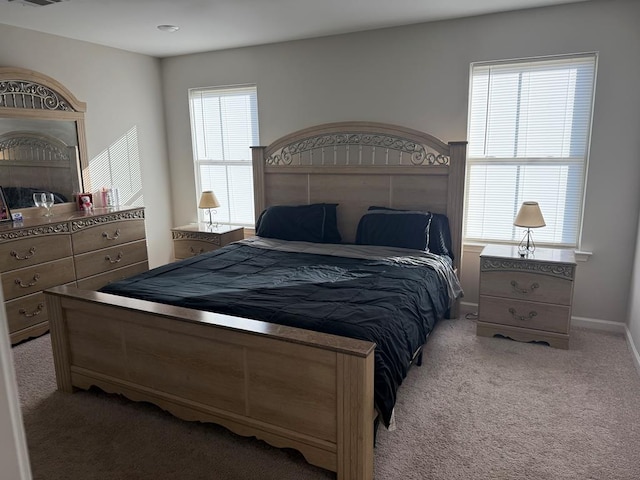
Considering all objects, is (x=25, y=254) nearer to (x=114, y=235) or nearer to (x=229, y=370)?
(x=114, y=235)

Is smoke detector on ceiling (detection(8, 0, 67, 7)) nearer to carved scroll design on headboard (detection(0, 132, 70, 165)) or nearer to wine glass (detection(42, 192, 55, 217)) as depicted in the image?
carved scroll design on headboard (detection(0, 132, 70, 165))

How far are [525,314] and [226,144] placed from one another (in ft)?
11.3

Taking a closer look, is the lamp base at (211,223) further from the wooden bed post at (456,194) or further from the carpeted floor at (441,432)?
the wooden bed post at (456,194)

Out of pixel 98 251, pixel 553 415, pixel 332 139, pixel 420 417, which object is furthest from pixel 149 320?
pixel 332 139

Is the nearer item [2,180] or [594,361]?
[594,361]

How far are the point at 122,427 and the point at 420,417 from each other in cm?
161

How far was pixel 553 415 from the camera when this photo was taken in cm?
249

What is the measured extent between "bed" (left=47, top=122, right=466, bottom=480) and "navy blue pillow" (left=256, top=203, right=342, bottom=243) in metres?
0.22

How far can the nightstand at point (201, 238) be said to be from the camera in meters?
4.54

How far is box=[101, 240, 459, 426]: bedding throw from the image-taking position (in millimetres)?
2195

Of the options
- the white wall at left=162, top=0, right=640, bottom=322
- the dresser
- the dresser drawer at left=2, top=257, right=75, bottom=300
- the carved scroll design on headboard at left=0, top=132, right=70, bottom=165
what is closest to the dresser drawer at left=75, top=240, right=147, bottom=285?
the dresser

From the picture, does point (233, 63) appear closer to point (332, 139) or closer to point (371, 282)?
point (332, 139)

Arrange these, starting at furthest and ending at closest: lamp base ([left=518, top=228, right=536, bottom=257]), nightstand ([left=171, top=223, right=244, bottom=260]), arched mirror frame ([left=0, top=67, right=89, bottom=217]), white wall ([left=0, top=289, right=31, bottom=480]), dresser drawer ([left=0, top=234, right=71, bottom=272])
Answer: nightstand ([left=171, top=223, right=244, bottom=260]) → arched mirror frame ([left=0, top=67, right=89, bottom=217]) → lamp base ([left=518, top=228, right=536, bottom=257]) → dresser drawer ([left=0, top=234, right=71, bottom=272]) → white wall ([left=0, top=289, right=31, bottom=480])

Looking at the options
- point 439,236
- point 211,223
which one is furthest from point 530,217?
point 211,223
